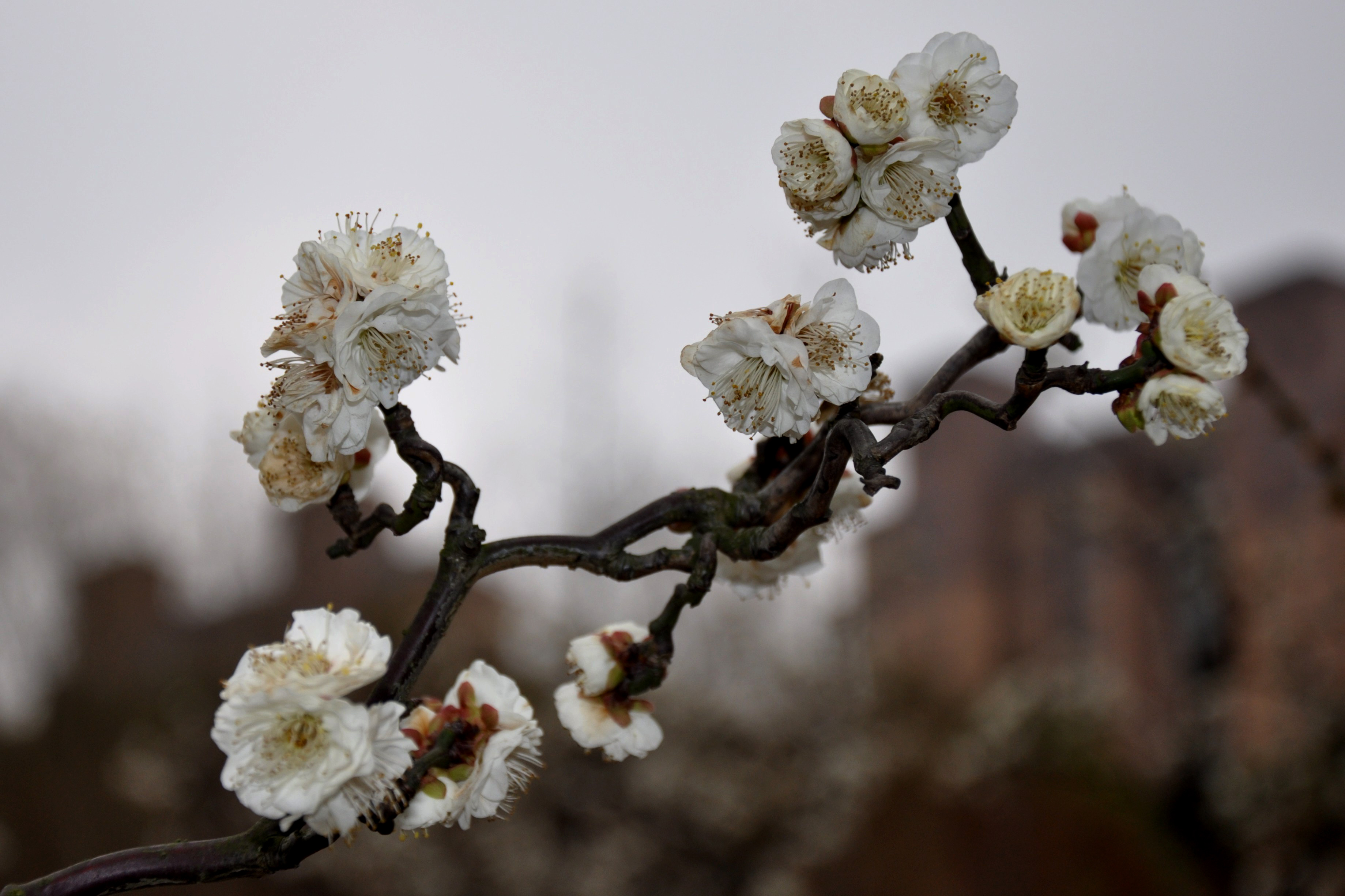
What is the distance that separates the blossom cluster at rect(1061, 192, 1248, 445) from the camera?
930 mm

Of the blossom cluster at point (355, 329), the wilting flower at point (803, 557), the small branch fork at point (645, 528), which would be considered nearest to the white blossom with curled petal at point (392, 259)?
the blossom cluster at point (355, 329)

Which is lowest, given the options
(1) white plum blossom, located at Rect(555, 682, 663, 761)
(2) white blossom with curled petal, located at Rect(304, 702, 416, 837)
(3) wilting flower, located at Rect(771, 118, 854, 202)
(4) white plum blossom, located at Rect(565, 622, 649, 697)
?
(1) white plum blossom, located at Rect(555, 682, 663, 761)

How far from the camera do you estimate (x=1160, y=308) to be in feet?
3.22

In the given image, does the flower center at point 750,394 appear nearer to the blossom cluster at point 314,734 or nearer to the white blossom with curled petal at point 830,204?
the white blossom with curled petal at point 830,204

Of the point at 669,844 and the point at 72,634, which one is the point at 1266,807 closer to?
the point at 669,844

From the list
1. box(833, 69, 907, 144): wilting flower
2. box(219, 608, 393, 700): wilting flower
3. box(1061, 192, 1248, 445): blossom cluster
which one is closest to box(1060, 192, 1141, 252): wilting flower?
box(1061, 192, 1248, 445): blossom cluster

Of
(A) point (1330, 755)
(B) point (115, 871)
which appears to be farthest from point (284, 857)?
(A) point (1330, 755)

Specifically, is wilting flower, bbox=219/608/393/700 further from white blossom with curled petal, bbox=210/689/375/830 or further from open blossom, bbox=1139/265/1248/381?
open blossom, bbox=1139/265/1248/381

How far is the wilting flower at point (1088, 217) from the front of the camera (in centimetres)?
111

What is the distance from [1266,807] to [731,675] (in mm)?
4482

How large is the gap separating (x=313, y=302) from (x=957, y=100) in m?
0.70

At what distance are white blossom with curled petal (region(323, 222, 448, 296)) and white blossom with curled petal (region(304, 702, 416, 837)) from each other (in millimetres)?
391

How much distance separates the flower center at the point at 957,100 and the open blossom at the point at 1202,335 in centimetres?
29

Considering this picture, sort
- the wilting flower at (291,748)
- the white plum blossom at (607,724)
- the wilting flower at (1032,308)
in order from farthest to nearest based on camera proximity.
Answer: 1. the white plum blossom at (607,724)
2. the wilting flower at (1032,308)
3. the wilting flower at (291,748)
